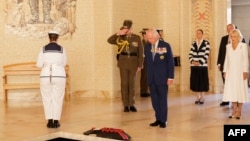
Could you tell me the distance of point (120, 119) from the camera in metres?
7.80

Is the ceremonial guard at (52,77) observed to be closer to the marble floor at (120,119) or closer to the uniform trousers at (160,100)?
the marble floor at (120,119)

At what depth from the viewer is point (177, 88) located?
40.9 feet

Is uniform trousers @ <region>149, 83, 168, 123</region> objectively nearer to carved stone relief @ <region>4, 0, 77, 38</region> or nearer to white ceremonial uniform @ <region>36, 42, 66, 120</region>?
white ceremonial uniform @ <region>36, 42, 66, 120</region>

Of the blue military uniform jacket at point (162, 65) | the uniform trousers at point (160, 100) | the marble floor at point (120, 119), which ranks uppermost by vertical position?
the blue military uniform jacket at point (162, 65)

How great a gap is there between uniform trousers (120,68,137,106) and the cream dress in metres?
2.02

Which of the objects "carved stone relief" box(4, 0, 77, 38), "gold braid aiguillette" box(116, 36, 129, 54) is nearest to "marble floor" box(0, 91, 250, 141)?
"gold braid aiguillette" box(116, 36, 129, 54)

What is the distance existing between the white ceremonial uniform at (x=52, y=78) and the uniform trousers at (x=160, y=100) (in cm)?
152

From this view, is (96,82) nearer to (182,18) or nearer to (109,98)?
(109,98)

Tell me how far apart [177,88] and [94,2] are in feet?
11.6

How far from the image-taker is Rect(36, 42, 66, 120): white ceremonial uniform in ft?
22.9

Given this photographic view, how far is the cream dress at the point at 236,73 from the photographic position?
727cm

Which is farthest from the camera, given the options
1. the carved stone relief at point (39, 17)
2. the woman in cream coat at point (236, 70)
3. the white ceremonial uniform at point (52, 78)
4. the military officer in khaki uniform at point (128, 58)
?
the carved stone relief at point (39, 17)

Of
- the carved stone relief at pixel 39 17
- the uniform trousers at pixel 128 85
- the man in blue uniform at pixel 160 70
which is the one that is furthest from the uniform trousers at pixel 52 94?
the carved stone relief at pixel 39 17

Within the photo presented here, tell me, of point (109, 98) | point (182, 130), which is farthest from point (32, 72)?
point (182, 130)
